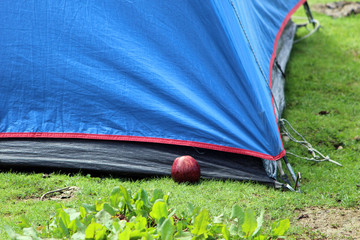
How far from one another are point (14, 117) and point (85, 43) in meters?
0.92

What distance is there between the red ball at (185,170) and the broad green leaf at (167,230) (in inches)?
56.1

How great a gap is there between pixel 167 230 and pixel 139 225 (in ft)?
0.49

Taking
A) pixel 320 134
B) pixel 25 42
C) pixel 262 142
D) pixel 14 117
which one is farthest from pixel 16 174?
pixel 320 134

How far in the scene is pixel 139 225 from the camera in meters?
2.41

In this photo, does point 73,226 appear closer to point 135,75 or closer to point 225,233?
point 225,233

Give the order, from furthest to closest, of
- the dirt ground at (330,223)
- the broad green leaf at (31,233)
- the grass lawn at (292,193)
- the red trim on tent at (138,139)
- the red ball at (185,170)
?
the red trim on tent at (138,139) < the red ball at (185,170) < the grass lawn at (292,193) < the dirt ground at (330,223) < the broad green leaf at (31,233)

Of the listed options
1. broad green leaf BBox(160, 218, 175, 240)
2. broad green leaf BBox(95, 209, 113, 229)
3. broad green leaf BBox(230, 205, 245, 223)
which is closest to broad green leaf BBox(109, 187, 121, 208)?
broad green leaf BBox(95, 209, 113, 229)

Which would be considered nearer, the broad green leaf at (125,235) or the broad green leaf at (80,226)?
the broad green leaf at (125,235)

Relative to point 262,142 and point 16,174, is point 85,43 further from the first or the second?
point 262,142

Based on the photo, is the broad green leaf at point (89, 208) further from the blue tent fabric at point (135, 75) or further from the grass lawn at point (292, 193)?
the blue tent fabric at point (135, 75)

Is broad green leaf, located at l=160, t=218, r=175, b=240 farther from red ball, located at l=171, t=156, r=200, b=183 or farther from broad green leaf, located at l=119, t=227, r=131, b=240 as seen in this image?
red ball, located at l=171, t=156, r=200, b=183

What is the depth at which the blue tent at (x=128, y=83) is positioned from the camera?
3988 millimetres

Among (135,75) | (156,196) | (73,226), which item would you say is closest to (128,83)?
(135,75)

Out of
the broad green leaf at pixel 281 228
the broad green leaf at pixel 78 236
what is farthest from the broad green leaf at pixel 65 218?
the broad green leaf at pixel 281 228
